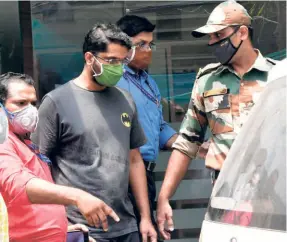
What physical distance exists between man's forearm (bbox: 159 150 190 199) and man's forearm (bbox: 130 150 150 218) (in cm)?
13

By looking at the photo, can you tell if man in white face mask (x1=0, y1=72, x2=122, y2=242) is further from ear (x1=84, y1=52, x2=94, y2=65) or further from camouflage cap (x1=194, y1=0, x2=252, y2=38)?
camouflage cap (x1=194, y1=0, x2=252, y2=38)

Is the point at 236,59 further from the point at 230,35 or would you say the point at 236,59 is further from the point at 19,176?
the point at 19,176

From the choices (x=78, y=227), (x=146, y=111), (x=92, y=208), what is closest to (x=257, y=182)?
(x=92, y=208)

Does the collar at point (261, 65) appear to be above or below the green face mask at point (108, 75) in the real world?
above

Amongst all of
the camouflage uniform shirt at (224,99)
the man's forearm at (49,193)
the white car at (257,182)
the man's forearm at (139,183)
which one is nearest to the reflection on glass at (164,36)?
the man's forearm at (139,183)

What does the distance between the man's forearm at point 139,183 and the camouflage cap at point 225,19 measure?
2.93ft

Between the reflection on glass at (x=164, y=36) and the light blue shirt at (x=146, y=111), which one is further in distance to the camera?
the reflection on glass at (x=164, y=36)

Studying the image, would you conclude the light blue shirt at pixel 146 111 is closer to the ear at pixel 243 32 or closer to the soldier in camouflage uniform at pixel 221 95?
the soldier in camouflage uniform at pixel 221 95

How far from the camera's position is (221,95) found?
4.44 metres

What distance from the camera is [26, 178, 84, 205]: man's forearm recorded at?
350cm

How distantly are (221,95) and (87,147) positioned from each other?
0.86m

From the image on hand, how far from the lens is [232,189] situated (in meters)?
3.00

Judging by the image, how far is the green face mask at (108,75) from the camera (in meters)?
4.43

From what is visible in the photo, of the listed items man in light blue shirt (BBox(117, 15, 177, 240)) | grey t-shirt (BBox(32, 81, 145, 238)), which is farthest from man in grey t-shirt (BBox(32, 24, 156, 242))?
man in light blue shirt (BBox(117, 15, 177, 240))
